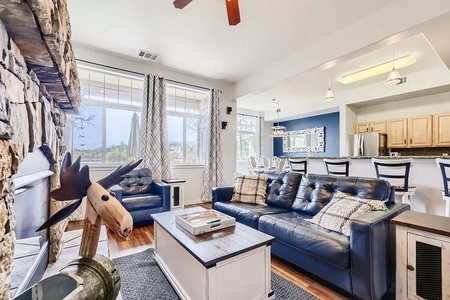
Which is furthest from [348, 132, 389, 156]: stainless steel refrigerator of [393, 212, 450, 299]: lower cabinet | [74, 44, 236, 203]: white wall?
[393, 212, 450, 299]: lower cabinet

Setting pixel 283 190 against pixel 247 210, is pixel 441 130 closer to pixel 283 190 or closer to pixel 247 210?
pixel 283 190

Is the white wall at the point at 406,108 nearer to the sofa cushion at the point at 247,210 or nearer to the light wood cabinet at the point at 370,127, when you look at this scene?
the light wood cabinet at the point at 370,127

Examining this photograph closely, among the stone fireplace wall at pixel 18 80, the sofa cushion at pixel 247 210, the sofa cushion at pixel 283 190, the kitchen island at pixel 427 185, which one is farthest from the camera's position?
the kitchen island at pixel 427 185

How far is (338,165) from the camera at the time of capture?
351 centimetres

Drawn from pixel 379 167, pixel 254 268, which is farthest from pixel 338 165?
pixel 254 268

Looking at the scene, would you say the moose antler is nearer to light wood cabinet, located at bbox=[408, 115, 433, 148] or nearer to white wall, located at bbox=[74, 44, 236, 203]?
white wall, located at bbox=[74, 44, 236, 203]

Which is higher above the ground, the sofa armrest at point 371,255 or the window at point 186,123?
the window at point 186,123

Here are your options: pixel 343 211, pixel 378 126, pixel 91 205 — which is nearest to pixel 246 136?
pixel 378 126

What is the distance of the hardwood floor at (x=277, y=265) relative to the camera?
1771 mm

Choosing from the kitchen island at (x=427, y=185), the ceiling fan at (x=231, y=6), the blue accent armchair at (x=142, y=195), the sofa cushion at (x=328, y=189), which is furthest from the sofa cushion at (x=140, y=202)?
the kitchen island at (x=427, y=185)

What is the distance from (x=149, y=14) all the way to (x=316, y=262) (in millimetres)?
3370

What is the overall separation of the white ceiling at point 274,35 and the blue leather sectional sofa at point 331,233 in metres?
1.91

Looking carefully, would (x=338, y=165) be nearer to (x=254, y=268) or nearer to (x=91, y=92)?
(x=254, y=268)

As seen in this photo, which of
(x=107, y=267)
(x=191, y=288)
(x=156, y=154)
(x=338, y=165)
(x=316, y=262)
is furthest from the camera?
(x=156, y=154)
